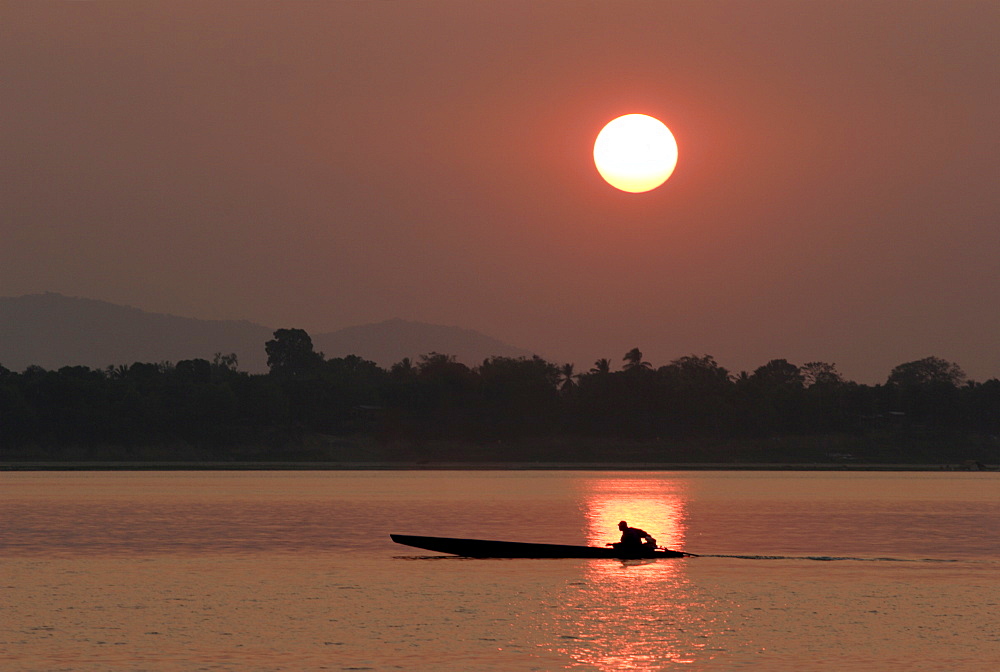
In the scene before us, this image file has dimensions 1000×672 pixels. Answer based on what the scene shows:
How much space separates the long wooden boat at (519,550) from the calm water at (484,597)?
0.60 meters

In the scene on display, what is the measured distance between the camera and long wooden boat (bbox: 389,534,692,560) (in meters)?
57.8

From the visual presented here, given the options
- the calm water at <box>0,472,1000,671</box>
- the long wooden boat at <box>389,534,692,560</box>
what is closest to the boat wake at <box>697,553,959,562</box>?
the calm water at <box>0,472,1000,671</box>

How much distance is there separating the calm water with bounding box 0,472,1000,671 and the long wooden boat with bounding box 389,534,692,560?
0.60 m

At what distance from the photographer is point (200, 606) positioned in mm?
43844

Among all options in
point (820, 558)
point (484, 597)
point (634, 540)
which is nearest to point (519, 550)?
point (634, 540)

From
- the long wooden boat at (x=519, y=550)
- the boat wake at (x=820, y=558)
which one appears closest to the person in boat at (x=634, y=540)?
the long wooden boat at (x=519, y=550)

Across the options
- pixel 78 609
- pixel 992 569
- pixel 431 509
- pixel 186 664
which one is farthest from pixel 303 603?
pixel 431 509

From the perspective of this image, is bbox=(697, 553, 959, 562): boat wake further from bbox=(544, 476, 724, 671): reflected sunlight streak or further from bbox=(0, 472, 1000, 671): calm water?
bbox=(544, 476, 724, 671): reflected sunlight streak

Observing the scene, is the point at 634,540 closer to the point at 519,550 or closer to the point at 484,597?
the point at 519,550

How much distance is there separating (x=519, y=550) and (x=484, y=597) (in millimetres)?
11831

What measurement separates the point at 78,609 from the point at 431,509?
68.4m

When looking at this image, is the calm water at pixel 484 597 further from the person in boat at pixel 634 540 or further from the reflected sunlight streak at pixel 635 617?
the person in boat at pixel 634 540

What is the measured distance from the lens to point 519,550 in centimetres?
5875

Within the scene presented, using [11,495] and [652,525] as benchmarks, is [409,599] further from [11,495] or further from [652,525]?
[11,495]
